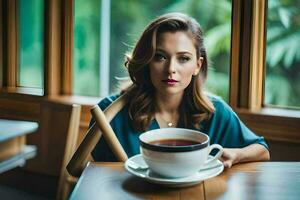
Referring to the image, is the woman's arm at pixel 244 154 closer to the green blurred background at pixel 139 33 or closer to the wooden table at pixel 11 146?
the wooden table at pixel 11 146

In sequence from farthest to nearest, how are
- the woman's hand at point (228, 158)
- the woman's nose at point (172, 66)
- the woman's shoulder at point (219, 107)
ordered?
the woman's shoulder at point (219, 107), the woman's nose at point (172, 66), the woman's hand at point (228, 158)

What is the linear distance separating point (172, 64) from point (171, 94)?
0.10 meters

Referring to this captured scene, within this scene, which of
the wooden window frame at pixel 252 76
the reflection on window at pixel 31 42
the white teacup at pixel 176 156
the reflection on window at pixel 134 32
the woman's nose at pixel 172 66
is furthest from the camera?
the reflection on window at pixel 31 42

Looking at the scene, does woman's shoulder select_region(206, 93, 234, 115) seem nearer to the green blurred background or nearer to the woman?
the woman

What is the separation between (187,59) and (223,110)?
214mm

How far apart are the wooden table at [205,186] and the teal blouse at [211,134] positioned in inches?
8.8

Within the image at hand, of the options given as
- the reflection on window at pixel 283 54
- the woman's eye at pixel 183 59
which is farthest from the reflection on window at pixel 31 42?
the woman's eye at pixel 183 59

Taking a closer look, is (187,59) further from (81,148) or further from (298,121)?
(298,121)

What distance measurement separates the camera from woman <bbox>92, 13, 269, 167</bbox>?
61.8 inches

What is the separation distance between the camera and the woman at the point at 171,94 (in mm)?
1570

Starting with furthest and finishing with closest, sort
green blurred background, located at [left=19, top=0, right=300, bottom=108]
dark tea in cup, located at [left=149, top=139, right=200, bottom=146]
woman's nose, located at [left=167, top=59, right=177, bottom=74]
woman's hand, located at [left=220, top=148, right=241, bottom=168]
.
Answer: green blurred background, located at [left=19, top=0, right=300, bottom=108] < woman's nose, located at [left=167, top=59, right=177, bottom=74] < woman's hand, located at [left=220, top=148, right=241, bottom=168] < dark tea in cup, located at [left=149, top=139, right=200, bottom=146]

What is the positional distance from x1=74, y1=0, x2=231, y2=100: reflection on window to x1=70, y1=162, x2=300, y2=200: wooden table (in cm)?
120

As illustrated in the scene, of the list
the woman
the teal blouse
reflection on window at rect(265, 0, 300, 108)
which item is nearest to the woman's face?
the woman

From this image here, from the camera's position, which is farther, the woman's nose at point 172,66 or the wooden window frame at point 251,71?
the wooden window frame at point 251,71
